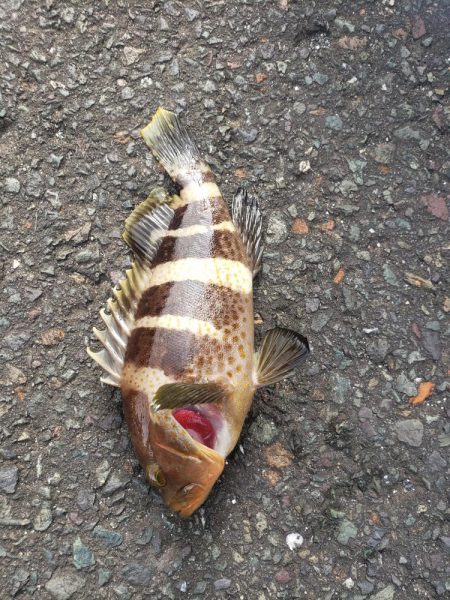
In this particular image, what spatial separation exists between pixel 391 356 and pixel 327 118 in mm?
1158

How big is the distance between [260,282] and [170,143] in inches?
29.6

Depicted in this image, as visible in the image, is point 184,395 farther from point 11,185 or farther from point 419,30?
point 419,30

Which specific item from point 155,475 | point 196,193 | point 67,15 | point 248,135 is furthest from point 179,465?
point 67,15

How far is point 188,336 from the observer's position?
8.16 feet

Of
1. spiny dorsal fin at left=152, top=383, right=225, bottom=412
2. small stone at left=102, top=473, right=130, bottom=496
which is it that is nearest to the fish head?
spiny dorsal fin at left=152, top=383, right=225, bottom=412

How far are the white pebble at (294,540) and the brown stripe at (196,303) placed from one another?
94 centimetres

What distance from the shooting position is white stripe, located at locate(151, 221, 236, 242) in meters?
2.68

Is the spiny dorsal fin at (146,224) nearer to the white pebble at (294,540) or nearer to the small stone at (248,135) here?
the small stone at (248,135)

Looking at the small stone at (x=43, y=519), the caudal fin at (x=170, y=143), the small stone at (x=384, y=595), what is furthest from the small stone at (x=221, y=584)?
the caudal fin at (x=170, y=143)

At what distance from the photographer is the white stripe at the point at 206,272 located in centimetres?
259

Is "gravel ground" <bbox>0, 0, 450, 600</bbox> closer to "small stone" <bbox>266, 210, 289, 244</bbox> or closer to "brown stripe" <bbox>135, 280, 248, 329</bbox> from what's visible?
"small stone" <bbox>266, 210, 289, 244</bbox>

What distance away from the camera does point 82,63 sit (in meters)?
2.96

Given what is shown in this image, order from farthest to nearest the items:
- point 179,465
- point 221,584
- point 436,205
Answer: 1. point 436,205
2. point 221,584
3. point 179,465

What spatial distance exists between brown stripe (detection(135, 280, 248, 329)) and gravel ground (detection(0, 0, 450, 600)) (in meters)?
0.31
